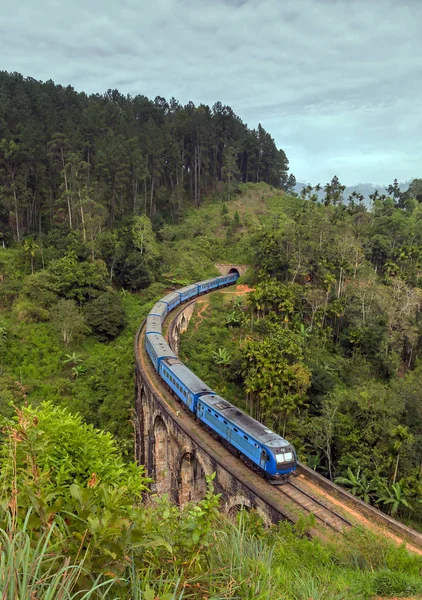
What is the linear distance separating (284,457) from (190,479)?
705cm

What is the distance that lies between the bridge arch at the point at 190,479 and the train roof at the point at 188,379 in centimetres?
387

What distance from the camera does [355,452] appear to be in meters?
25.3

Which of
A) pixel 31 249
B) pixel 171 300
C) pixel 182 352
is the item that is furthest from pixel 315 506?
pixel 31 249

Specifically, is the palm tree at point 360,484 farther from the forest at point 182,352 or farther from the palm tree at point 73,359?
the palm tree at point 73,359

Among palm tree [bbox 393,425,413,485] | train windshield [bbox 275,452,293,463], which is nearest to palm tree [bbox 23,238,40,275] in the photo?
train windshield [bbox 275,452,293,463]

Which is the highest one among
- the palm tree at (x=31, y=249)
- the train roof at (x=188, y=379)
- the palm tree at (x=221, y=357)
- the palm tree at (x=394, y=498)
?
the palm tree at (x=31, y=249)

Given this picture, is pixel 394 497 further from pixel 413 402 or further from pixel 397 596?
pixel 397 596

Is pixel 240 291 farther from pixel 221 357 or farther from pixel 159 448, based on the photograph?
pixel 159 448

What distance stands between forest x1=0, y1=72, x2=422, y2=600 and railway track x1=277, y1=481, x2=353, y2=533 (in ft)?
7.34

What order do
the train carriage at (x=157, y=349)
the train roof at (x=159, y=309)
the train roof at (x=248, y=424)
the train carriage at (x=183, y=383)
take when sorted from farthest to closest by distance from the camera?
the train roof at (x=159, y=309)
the train carriage at (x=157, y=349)
the train carriage at (x=183, y=383)
the train roof at (x=248, y=424)

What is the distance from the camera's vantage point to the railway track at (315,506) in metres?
16.5

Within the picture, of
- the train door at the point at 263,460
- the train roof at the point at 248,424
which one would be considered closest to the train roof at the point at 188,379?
the train roof at the point at 248,424

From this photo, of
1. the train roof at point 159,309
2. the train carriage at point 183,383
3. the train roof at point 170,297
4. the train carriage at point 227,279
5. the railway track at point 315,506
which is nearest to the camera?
the railway track at point 315,506

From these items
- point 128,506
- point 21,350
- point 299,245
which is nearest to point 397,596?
point 128,506
